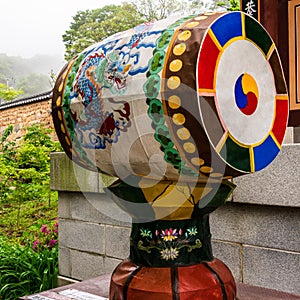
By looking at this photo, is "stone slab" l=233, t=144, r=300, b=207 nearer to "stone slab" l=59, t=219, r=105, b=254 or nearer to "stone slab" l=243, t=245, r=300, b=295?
"stone slab" l=243, t=245, r=300, b=295

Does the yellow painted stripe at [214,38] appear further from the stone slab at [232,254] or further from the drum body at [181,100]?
the stone slab at [232,254]

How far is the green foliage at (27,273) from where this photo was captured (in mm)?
3650

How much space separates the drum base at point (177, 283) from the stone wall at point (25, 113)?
9967 mm

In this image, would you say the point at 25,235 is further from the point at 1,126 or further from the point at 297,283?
the point at 1,126

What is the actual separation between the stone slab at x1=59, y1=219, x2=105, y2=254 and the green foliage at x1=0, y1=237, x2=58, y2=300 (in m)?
0.78

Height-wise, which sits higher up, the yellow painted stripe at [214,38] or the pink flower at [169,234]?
the yellow painted stripe at [214,38]

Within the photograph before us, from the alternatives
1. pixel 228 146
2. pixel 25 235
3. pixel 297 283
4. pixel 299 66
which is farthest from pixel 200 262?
pixel 25 235

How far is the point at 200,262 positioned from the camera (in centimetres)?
102

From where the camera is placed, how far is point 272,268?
1799 mm

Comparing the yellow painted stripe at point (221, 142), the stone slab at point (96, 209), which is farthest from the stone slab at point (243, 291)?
the stone slab at point (96, 209)

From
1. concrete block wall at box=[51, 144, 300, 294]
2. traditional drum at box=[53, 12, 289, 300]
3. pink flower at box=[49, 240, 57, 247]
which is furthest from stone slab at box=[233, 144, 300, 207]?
pink flower at box=[49, 240, 57, 247]

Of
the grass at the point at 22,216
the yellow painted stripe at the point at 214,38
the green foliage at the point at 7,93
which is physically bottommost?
the grass at the point at 22,216

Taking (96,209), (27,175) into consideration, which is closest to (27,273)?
(96,209)

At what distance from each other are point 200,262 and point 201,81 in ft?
1.36
